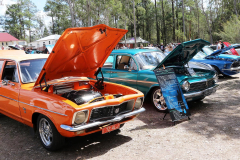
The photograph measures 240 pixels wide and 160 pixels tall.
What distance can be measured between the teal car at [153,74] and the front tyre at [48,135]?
10.2 feet

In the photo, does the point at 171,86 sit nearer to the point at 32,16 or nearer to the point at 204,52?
the point at 204,52

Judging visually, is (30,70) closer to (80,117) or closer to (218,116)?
(80,117)

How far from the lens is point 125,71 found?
6645 millimetres

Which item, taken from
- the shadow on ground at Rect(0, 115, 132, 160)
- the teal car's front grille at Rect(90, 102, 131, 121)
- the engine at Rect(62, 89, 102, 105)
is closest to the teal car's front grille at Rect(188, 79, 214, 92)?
the shadow on ground at Rect(0, 115, 132, 160)

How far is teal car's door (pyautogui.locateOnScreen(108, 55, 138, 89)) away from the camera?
21.1 feet

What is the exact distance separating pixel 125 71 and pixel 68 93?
265 cm

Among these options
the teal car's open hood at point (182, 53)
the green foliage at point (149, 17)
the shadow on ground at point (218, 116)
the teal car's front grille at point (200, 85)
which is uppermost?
the green foliage at point (149, 17)

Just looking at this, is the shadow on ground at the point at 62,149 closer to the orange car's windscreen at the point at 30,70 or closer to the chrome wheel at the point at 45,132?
the chrome wheel at the point at 45,132

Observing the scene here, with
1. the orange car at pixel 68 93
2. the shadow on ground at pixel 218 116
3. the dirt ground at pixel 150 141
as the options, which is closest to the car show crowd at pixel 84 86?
the orange car at pixel 68 93

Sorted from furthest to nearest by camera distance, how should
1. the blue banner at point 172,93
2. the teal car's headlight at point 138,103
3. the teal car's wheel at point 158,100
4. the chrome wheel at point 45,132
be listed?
1. the teal car's wheel at point 158,100
2. the blue banner at point 172,93
3. the teal car's headlight at point 138,103
4. the chrome wheel at point 45,132

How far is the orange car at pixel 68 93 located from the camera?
3422 mm

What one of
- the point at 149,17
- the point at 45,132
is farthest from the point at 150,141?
the point at 149,17

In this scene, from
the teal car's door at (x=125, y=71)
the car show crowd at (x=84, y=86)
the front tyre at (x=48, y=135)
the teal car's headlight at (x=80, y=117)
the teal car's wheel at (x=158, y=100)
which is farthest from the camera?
the teal car's door at (x=125, y=71)

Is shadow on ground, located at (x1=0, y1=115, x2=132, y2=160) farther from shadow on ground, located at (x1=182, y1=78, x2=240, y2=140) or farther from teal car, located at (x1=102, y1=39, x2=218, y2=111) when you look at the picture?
teal car, located at (x1=102, y1=39, x2=218, y2=111)
